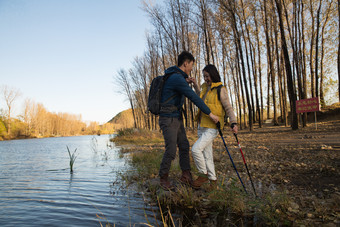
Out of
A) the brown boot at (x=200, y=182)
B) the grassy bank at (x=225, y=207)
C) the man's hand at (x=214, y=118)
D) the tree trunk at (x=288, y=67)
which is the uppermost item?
the tree trunk at (x=288, y=67)

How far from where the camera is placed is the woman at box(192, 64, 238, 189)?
10.9 ft

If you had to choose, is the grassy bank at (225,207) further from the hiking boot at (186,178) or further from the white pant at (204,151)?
the white pant at (204,151)

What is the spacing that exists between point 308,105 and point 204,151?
37.9ft

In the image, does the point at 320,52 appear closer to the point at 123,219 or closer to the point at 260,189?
the point at 260,189

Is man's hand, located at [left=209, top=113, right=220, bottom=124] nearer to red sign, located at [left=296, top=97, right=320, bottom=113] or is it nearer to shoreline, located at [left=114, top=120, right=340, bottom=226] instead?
shoreline, located at [left=114, top=120, right=340, bottom=226]

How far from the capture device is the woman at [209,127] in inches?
131

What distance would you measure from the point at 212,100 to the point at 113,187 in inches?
115

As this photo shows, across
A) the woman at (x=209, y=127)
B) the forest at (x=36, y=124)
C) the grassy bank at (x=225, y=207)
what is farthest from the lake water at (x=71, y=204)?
the forest at (x=36, y=124)

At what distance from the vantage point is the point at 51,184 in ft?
17.3

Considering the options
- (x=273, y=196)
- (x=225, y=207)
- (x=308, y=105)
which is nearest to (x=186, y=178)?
(x=225, y=207)

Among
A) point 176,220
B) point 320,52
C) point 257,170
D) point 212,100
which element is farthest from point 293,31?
point 176,220

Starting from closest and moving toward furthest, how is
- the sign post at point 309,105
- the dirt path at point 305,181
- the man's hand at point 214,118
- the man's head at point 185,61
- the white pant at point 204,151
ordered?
1. the dirt path at point 305,181
2. the man's hand at point 214,118
3. the white pant at point 204,151
4. the man's head at point 185,61
5. the sign post at point 309,105

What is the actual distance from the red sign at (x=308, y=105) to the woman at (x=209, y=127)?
11.2 m

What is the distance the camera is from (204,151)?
3516mm
